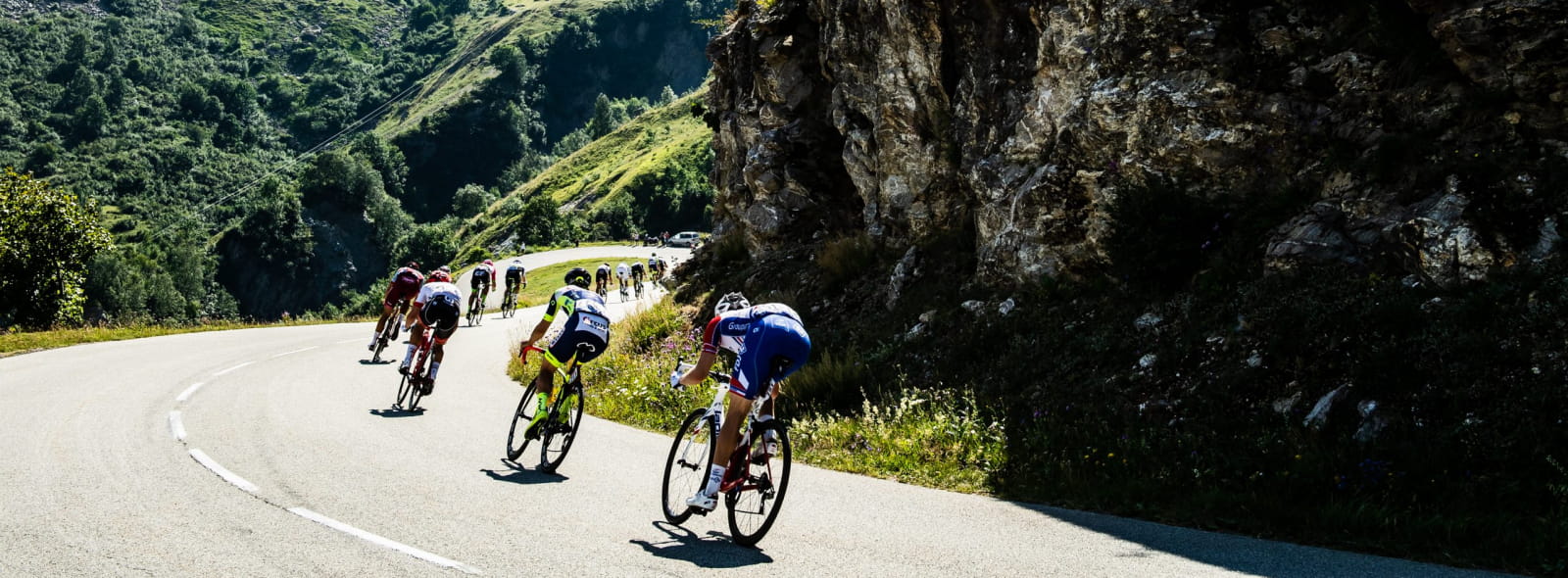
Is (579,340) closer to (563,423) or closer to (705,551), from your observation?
(563,423)

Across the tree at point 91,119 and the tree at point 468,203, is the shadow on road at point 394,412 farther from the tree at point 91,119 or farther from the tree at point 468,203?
the tree at point 91,119

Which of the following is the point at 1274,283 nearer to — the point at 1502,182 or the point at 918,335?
the point at 1502,182

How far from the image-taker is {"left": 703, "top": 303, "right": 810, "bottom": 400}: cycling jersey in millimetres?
6695

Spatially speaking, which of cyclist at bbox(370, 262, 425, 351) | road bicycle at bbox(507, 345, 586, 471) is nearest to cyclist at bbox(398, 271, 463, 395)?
cyclist at bbox(370, 262, 425, 351)

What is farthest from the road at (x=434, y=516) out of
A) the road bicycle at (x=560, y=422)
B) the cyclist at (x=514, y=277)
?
the cyclist at (x=514, y=277)

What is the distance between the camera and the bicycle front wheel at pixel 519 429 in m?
9.27

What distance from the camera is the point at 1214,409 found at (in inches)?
347

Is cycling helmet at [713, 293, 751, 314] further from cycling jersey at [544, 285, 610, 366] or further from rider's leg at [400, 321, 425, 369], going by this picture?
rider's leg at [400, 321, 425, 369]

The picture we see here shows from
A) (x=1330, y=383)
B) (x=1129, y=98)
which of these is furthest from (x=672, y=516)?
(x=1129, y=98)

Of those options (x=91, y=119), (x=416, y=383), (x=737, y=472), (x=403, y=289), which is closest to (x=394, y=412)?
(x=416, y=383)

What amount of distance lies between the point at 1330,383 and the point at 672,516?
5775 mm

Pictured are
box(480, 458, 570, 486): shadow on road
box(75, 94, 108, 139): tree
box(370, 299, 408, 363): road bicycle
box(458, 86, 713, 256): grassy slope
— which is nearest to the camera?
box(480, 458, 570, 486): shadow on road

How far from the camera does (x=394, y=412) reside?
12359 millimetres

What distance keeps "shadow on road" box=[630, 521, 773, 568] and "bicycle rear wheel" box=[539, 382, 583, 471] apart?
2.30m
